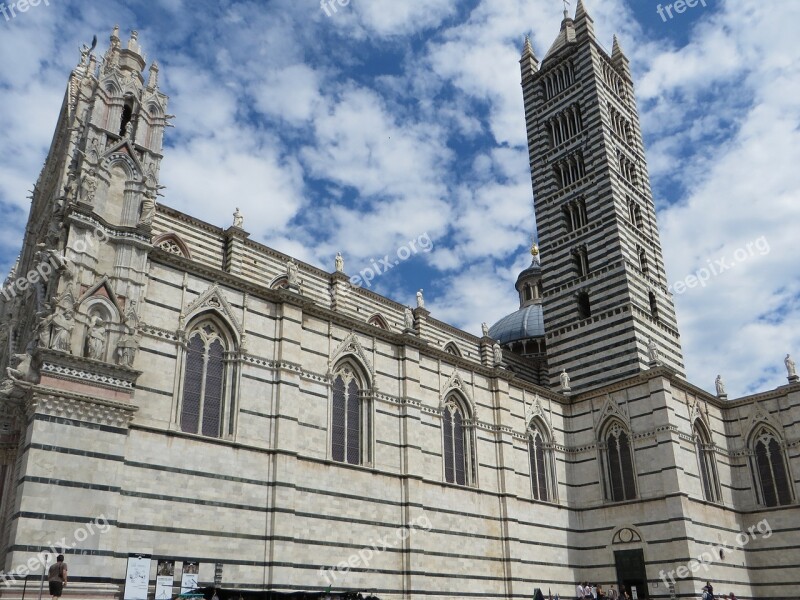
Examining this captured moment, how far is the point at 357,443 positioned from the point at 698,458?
15.5 meters

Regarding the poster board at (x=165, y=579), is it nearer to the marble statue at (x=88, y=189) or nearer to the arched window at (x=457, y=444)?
the marble statue at (x=88, y=189)

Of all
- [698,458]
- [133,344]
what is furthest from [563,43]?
[133,344]

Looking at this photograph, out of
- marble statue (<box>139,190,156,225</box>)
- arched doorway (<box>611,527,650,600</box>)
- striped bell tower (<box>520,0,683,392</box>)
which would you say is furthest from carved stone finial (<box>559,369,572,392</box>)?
marble statue (<box>139,190,156,225</box>)

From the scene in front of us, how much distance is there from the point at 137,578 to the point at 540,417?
18.7 metres

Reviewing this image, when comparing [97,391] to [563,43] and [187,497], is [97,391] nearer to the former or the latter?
[187,497]

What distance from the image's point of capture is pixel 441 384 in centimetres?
2697

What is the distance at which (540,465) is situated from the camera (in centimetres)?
2992

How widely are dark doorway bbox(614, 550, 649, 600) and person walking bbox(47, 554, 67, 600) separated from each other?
21.0 m

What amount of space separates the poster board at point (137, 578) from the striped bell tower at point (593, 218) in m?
22.8

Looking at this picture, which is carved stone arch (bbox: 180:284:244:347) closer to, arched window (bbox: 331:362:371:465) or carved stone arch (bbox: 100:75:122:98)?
arched window (bbox: 331:362:371:465)

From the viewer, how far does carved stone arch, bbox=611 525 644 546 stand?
27938 mm

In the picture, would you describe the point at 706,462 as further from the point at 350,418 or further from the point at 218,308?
the point at 218,308

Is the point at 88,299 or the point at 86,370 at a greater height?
the point at 88,299

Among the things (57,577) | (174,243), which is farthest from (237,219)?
(57,577)
